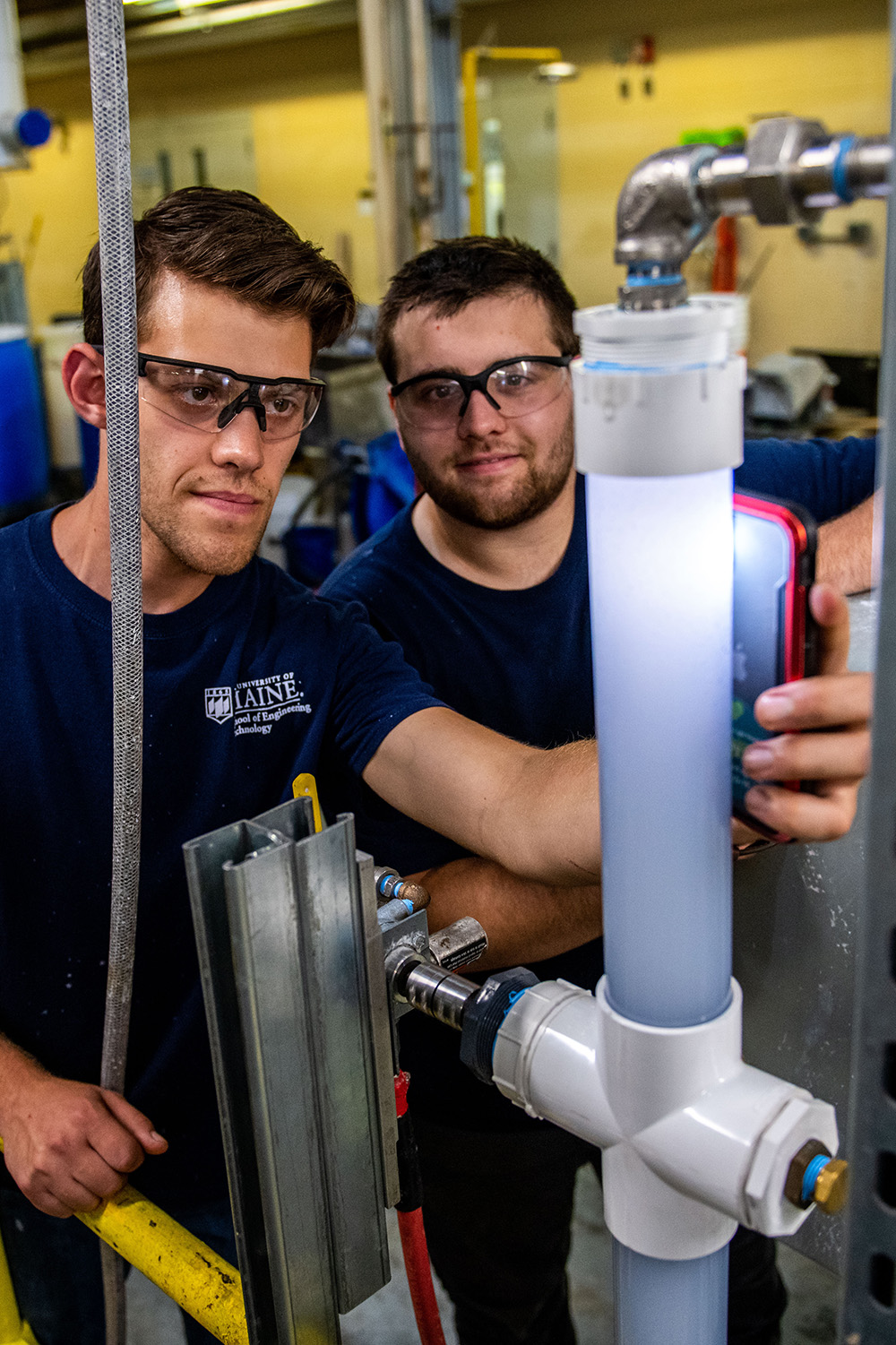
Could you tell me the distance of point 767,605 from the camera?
19.3 inches

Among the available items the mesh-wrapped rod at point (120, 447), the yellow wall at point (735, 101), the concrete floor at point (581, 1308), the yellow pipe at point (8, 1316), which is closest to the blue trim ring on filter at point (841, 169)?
the mesh-wrapped rod at point (120, 447)

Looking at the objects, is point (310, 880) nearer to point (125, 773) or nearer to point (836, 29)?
point (125, 773)

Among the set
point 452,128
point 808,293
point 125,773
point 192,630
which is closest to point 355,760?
point 192,630

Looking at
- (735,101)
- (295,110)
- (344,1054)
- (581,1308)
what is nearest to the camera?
(344,1054)

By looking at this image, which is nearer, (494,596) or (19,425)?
(494,596)

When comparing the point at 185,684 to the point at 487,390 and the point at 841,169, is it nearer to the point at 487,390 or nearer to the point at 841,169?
the point at 487,390

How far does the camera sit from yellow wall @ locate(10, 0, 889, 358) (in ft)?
13.3

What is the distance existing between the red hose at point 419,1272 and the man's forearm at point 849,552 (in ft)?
1.85

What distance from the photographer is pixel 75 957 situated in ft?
3.62

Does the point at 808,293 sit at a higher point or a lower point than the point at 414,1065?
higher

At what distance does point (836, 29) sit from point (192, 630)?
398 centimetres

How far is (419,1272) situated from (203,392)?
0.76 m

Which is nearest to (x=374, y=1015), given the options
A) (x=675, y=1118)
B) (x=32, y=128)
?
(x=675, y=1118)

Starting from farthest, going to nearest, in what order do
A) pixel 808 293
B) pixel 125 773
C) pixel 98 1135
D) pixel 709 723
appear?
1. pixel 808 293
2. pixel 98 1135
3. pixel 125 773
4. pixel 709 723
